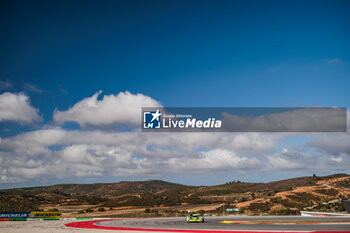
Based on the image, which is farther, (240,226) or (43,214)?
(43,214)

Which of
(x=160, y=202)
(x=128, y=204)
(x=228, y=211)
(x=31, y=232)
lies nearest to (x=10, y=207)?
(x=128, y=204)

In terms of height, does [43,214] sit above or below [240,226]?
below

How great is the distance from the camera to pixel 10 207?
101750mm

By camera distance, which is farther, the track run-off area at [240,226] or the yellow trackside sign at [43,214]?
the yellow trackside sign at [43,214]

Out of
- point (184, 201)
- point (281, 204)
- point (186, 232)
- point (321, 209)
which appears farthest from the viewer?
point (184, 201)

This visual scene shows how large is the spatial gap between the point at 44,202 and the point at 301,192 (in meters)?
93.1

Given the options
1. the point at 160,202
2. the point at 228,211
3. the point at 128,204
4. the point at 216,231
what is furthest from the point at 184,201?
the point at 216,231

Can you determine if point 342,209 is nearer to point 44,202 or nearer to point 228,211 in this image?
point 228,211

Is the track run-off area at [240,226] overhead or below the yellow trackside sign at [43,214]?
overhead

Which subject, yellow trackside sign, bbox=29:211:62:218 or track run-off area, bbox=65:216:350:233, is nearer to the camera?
track run-off area, bbox=65:216:350:233

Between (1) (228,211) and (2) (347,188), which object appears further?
(2) (347,188)

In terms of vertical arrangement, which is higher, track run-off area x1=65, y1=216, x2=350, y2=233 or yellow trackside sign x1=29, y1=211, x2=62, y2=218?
track run-off area x1=65, y1=216, x2=350, y2=233

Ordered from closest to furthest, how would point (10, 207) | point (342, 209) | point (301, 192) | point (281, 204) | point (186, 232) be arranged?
point (186, 232) → point (342, 209) → point (281, 204) → point (10, 207) → point (301, 192)

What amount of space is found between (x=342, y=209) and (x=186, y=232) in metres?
56.9
